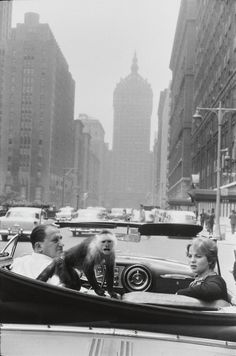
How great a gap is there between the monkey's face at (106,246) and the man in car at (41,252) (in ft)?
1.26

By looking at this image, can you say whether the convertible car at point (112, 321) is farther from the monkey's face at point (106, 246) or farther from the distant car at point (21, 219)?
the distant car at point (21, 219)

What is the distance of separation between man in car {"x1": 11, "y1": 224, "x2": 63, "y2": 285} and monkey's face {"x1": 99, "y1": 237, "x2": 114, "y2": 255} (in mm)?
385

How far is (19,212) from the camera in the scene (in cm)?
2272

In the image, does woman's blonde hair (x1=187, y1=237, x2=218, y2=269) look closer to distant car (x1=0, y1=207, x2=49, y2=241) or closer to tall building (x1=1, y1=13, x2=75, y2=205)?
distant car (x1=0, y1=207, x2=49, y2=241)

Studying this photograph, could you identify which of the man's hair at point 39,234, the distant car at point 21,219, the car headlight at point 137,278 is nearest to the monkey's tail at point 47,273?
the man's hair at point 39,234

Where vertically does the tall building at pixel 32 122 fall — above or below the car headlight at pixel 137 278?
above

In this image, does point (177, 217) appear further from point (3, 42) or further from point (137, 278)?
point (3, 42)

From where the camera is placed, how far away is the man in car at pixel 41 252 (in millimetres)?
4469

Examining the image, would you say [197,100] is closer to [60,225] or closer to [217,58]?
[217,58]

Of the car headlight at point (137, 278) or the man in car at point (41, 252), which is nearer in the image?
the man in car at point (41, 252)

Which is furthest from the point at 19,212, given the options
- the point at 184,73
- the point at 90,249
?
the point at 184,73

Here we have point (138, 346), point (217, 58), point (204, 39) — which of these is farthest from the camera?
point (204, 39)

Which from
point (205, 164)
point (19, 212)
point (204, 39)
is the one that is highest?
point (204, 39)

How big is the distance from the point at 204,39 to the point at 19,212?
61.5 meters
